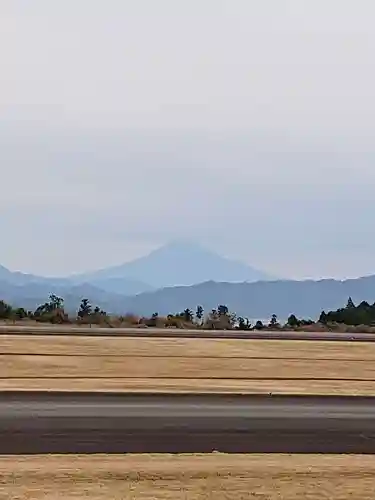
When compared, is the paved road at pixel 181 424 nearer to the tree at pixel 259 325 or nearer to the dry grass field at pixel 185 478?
the dry grass field at pixel 185 478

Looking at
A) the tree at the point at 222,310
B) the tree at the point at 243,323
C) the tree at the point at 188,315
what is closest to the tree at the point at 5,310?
the tree at the point at 188,315

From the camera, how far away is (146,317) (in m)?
27.9

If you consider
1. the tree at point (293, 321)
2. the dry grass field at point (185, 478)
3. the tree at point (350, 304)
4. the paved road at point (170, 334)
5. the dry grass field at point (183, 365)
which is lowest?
the dry grass field at point (185, 478)

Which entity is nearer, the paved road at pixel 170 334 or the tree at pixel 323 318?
the paved road at pixel 170 334

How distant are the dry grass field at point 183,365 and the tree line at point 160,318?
638cm

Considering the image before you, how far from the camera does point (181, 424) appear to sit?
392 inches

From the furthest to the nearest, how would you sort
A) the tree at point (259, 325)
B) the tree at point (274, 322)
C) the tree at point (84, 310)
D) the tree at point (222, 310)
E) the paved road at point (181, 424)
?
the tree at point (222, 310) < the tree at point (274, 322) < the tree at point (84, 310) < the tree at point (259, 325) < the paved road at point (181, 424)

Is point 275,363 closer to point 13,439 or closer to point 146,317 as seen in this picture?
point 13,439

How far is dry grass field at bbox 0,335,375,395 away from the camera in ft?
45.4

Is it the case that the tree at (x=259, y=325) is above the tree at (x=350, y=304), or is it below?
below

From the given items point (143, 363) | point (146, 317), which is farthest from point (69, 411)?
point (146, 317)

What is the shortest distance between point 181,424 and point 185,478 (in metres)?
2.47

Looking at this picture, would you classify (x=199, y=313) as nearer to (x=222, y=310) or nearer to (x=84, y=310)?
(x=222, y=310)

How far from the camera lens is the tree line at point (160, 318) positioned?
26.4 meters
